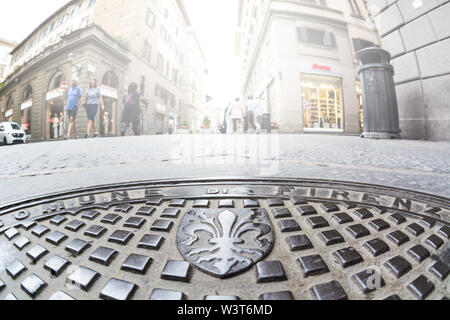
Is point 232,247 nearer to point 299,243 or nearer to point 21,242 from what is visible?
point 299,243

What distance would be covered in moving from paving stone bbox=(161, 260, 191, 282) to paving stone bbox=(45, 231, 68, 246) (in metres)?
0.44

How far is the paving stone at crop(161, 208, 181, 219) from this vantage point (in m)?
0.80

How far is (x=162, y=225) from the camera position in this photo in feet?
2.35

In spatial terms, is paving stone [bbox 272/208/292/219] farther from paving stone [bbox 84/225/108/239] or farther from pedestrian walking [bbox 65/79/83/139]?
pedestrian walking [bbox 65/79/83/139]

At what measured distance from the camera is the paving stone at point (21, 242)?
67 centimetres

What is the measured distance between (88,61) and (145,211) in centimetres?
1207

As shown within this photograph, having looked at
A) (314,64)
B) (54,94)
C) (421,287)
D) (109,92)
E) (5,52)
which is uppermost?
(5,52)

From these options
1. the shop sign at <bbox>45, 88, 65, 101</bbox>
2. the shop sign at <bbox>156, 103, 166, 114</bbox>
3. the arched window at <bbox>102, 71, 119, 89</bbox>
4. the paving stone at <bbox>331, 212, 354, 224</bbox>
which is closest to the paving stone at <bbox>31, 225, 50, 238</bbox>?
the paving stone at <bbox>331, 212, 354, 224</bbox>

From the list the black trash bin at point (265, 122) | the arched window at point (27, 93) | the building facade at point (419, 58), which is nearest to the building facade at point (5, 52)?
the arched window at point (27, 93)

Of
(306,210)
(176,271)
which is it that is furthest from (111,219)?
(306,210)

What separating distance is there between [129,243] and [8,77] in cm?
2037

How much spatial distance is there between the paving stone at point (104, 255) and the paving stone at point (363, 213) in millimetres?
862

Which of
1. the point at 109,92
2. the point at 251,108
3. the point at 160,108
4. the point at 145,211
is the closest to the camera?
the point at 145,211
